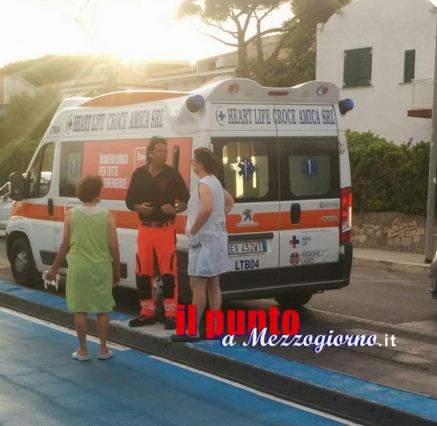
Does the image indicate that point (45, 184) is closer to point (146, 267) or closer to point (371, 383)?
point (146, 267)

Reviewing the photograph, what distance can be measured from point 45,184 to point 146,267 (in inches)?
126

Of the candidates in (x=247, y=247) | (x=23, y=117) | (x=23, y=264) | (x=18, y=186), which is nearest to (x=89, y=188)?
(x=247, y=247)

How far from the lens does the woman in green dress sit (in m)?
7.14

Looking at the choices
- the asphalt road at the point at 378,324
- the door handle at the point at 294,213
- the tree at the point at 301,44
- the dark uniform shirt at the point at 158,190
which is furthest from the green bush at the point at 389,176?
the tree at the point at 301,44

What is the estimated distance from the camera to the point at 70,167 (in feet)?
33.7

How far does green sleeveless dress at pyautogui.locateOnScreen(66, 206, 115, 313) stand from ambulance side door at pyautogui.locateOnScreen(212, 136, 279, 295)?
5.03 feet

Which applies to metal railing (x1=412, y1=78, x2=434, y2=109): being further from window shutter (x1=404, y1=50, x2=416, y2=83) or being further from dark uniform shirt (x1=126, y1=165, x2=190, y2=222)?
dark uniform shirt (x1=126, y1=165, x2=190, y2=222)

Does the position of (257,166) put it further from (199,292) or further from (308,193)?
(199,292)

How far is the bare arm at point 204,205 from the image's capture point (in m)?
7.30

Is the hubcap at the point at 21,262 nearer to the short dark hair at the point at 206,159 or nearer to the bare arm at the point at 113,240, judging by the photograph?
the bare arm at the point at 113,240

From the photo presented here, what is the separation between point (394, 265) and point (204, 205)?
9.42 m

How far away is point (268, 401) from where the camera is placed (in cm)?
615

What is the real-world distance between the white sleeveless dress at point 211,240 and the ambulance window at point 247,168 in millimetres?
882

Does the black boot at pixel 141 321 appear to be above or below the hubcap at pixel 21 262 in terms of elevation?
below
